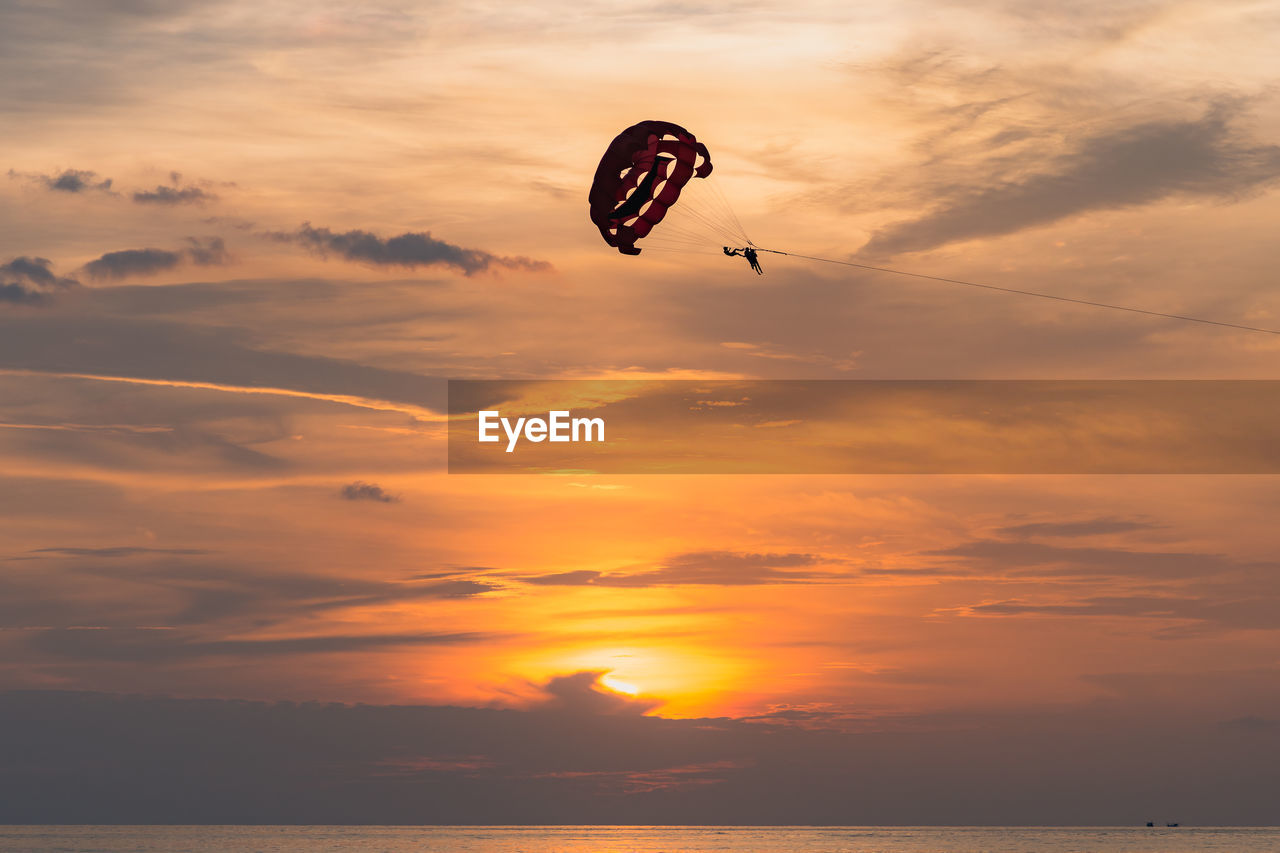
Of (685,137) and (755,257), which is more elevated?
(685,137)

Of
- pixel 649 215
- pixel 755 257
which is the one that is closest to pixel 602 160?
pixel 649 215

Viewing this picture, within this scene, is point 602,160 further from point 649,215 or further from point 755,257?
point 755,257

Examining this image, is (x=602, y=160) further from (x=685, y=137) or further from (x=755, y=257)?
(x=755, y=257)

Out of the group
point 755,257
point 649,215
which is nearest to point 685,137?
point 649,215

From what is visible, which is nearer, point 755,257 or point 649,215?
point 755,257

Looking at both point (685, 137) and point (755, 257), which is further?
point (685, 137)
